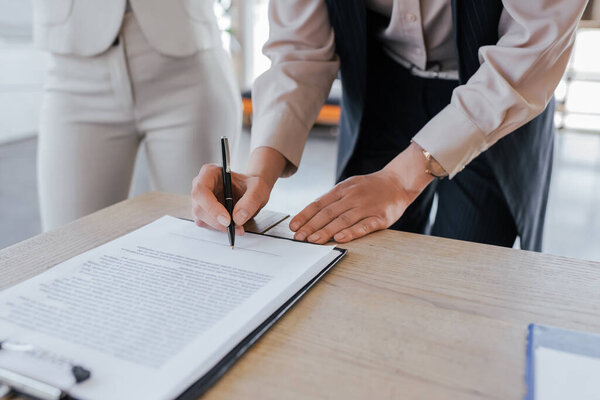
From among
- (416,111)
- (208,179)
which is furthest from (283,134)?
(416,111)

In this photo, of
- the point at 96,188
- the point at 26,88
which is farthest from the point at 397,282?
the point at 26,88

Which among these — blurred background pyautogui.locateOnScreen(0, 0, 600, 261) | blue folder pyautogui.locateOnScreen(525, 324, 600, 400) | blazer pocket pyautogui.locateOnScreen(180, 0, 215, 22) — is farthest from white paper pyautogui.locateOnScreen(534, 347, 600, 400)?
blurred background pyautogui.locateOnScreen(0, 0, 600, 261)

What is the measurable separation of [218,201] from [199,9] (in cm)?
60

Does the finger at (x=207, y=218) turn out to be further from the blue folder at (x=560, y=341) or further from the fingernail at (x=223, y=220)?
the blue folder at (x=560, y=341)

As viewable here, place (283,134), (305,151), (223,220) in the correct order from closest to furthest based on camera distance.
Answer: (223,220)
(283,134)
(305,151)

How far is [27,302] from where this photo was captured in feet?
1.61

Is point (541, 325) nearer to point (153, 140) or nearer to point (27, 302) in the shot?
point (27, 302)

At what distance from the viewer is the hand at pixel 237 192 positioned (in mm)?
668

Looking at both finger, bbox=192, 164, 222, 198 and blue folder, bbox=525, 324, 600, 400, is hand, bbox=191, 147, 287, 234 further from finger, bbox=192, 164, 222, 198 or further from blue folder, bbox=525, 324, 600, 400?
blue folder, bbox=525, 324, 600, 400

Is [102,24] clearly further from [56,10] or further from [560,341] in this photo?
[560,341]

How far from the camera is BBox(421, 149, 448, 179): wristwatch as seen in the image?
821mm

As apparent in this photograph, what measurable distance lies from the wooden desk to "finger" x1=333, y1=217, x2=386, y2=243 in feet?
0.04

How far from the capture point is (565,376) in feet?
1.31

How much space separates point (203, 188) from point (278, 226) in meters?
0.12
